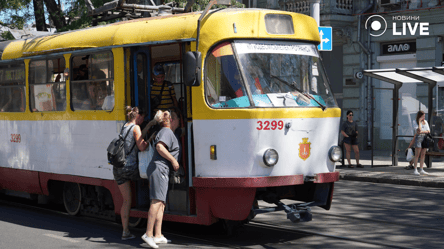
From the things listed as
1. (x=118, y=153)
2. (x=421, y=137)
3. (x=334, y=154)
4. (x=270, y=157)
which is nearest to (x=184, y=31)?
(x=118, y=153)

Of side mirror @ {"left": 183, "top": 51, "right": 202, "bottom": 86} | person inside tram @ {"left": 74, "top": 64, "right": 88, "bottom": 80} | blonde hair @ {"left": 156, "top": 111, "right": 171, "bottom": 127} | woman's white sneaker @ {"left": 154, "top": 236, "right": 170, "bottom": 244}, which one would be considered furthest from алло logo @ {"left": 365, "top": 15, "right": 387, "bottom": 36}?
woman's white sneaker @ {"left": 154, "top": 236, "right": 170, "bottom": 244}

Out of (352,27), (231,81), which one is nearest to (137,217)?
(231,81)

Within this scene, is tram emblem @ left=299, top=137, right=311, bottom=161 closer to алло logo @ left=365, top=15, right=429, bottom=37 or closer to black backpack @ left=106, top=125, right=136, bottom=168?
black backpack @ left=106, top=125, right=136, bottom=168

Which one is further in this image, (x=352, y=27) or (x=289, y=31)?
(x=352, y=27)

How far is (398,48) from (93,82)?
54.0 ft

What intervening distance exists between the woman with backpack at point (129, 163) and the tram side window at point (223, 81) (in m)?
0.90

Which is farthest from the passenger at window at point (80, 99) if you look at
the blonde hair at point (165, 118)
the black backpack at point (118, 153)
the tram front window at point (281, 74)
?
the tram front window at point (281, 74)

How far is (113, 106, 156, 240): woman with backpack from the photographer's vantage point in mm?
8328

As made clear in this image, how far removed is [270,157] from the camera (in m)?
7.84

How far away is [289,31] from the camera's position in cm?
843

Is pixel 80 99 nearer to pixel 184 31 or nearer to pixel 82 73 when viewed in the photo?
pixel 82 73

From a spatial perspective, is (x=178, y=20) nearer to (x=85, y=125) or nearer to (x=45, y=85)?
(x=85, y=125)

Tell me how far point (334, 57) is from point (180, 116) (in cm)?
1835

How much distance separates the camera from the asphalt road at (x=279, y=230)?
8188mm
